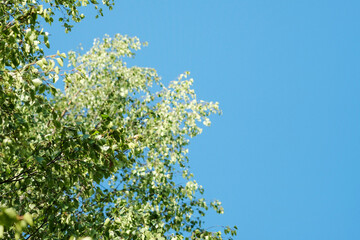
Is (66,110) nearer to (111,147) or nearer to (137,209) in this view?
(137,209)

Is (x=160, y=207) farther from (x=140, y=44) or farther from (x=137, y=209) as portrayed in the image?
(x=140, y=44)

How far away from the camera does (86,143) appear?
5.14 metres

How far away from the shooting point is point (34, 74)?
16.9ft

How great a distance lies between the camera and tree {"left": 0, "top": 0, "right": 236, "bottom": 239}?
17.7 feet

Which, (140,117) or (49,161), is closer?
(49,161)

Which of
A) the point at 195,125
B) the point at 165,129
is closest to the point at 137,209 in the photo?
the point at 165,129

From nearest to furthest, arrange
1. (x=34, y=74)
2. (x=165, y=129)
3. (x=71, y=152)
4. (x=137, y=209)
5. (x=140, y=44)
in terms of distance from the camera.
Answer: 1. (x=34, y=74)
2. (x=71, y=152)
3. (x=137, y=209)
4. (x=165, y=129)
5. (x=140, y=44)

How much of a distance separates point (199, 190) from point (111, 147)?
6.32 metres

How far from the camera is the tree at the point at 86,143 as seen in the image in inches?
212

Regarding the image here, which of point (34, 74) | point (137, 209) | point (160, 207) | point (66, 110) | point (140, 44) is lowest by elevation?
point (34, 74)

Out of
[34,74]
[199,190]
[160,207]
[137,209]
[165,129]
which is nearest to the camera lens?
[34,74]

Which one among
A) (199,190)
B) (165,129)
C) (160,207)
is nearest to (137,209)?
(160,207)

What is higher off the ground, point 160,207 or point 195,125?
point 195,125

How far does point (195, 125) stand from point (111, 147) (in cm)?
793
